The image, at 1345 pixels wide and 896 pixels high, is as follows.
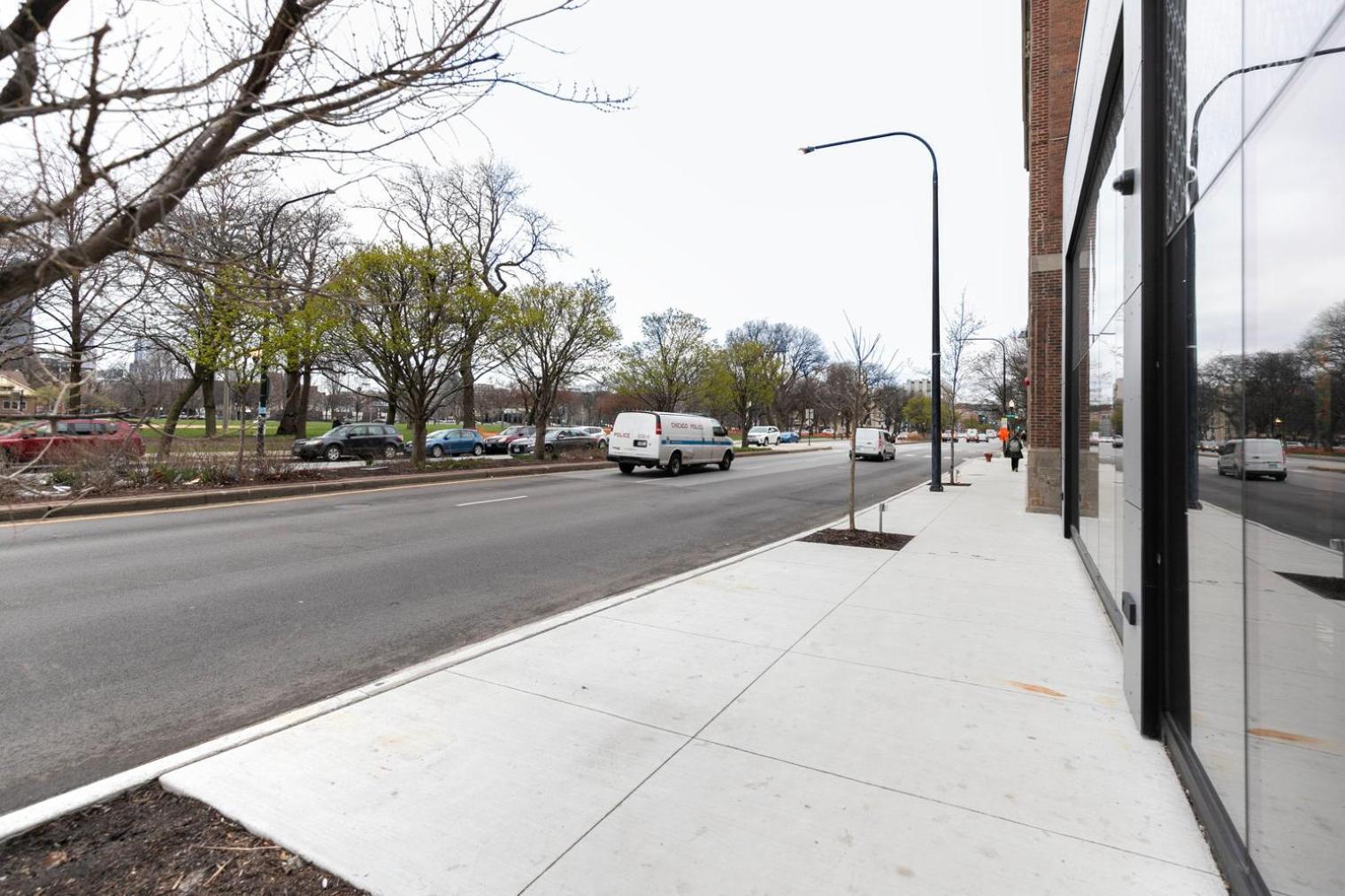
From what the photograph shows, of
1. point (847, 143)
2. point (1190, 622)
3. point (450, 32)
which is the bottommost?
point (1190, 622)

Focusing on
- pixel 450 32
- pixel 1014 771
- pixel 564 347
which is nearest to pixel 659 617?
pixel 1014 771

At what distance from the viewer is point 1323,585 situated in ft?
5.82

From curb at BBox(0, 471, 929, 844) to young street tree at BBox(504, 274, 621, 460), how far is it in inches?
751

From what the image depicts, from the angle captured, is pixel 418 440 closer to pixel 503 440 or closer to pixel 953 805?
pixel 503 440

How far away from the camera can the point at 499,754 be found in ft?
10.3

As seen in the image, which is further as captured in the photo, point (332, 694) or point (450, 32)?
point (332, 694)

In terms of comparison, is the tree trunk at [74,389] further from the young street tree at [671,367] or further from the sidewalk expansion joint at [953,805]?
the young street tree at [671,367]

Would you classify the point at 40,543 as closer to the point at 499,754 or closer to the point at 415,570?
the point at 415,570

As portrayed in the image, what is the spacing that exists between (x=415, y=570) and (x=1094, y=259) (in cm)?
800

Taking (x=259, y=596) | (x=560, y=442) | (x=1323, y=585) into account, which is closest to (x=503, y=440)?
(x=560, y=442)

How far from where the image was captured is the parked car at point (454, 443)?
32219 millimetres

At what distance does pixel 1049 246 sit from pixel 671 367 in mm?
28451

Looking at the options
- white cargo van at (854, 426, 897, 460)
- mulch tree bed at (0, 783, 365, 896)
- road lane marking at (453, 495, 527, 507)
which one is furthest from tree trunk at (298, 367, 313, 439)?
mulch tree bed at (0, 783, 365, 896)

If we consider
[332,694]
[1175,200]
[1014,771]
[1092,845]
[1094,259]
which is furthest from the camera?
[1094,259]
